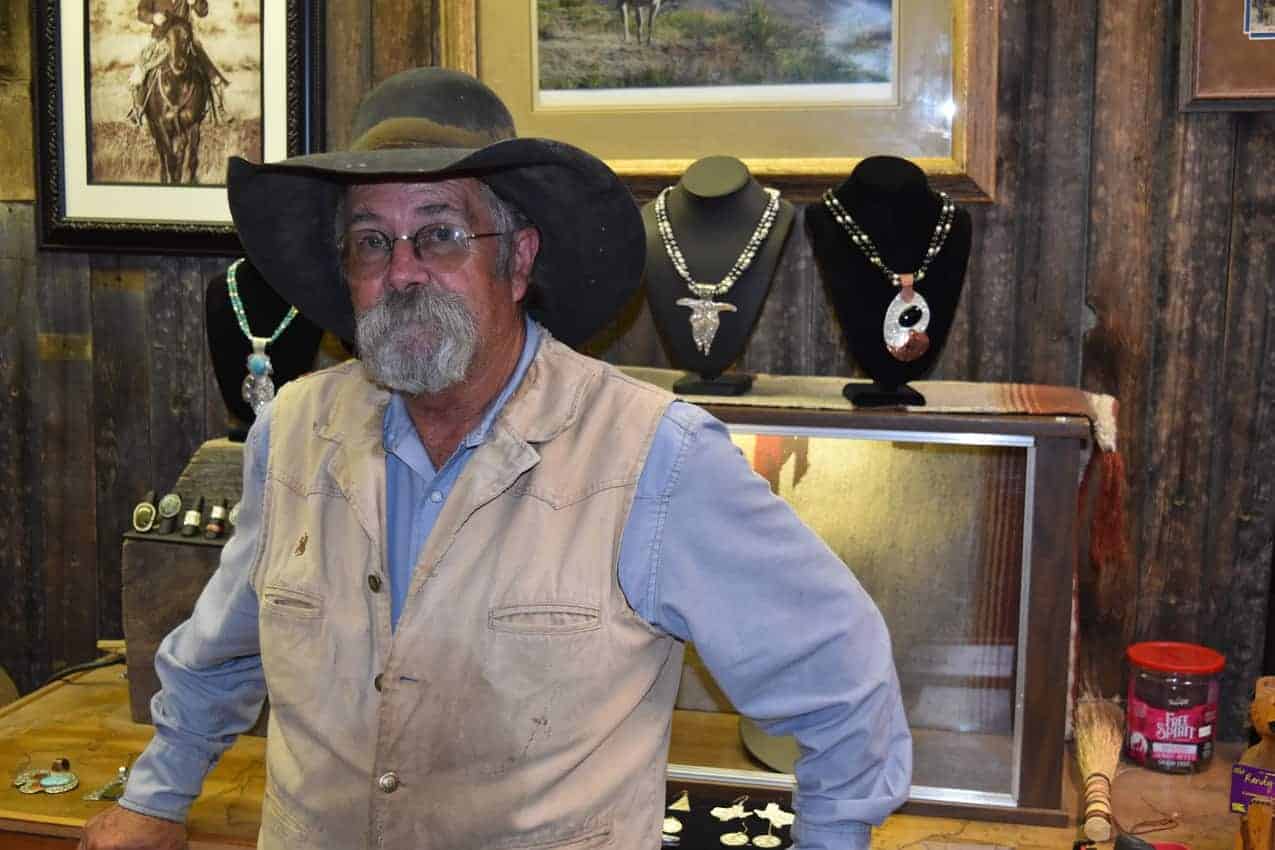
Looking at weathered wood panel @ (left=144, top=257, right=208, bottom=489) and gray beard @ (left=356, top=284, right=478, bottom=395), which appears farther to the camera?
weathered wood panel @ (left=144, top=257, right=208, bottom=489)

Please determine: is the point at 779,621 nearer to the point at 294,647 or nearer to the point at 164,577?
the point at 294,647

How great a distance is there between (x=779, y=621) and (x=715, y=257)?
83 cm

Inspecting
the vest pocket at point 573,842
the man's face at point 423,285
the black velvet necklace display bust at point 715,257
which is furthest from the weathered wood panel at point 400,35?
the vest pocket at point 573,842

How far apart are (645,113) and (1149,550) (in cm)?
108

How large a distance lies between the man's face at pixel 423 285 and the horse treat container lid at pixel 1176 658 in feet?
3.82

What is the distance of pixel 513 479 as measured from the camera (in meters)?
1.32

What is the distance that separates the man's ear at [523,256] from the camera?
1469 mm

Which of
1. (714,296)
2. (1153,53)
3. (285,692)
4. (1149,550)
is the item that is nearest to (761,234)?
(714,296)

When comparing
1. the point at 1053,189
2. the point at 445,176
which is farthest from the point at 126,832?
the point at 1053,189

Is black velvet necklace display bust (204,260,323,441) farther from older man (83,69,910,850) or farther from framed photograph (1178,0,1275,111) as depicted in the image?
framed photograph (1178,0,1275,111)

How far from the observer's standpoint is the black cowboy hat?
1.33 m

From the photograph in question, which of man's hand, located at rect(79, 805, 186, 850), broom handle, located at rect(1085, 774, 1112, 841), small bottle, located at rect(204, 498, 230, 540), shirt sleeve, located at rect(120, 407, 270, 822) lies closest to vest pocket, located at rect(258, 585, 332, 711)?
shirt sleeve, located at rect(120, 407, 270, 822)

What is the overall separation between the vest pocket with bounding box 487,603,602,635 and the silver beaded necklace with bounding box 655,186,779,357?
0.77 meters

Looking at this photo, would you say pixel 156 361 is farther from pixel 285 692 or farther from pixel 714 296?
pixel 285 692
